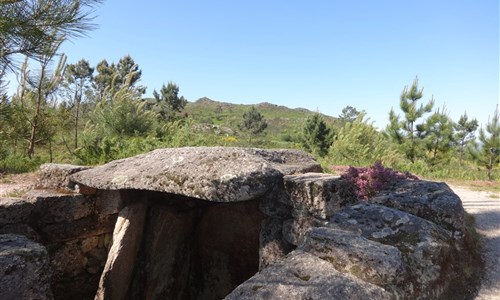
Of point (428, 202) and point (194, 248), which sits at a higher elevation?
point (428, 202)

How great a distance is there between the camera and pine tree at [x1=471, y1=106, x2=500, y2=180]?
17.6 m

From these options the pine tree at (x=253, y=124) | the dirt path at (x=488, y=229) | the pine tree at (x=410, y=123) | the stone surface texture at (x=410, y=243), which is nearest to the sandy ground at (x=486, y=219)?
the dirt path at (x=488, y=229)

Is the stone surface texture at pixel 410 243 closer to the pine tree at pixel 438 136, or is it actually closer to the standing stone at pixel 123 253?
the standing stone at pixel 123 253

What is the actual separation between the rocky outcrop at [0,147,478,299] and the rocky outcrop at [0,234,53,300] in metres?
1.02

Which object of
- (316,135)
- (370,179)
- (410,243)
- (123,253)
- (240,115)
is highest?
(240,115)

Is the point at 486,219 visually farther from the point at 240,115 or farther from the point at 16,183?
the point at 240,115

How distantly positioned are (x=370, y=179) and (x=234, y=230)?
6.84ft

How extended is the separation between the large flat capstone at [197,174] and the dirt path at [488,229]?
2.08 meters

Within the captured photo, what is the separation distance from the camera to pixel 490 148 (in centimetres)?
1797

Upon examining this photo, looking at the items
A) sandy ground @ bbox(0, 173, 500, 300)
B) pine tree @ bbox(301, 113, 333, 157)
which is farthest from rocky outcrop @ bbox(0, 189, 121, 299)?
pine tree @ bbox(301, 113, 333, 157)

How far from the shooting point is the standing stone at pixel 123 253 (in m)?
4.24

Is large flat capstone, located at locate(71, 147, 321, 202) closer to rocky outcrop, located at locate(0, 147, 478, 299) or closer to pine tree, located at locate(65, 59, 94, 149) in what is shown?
rocky outcrop, located at locate(0, 147, 478, 299)

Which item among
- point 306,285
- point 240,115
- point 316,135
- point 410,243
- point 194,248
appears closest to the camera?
point 306,285

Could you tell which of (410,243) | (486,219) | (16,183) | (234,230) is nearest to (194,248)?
(234,230)
